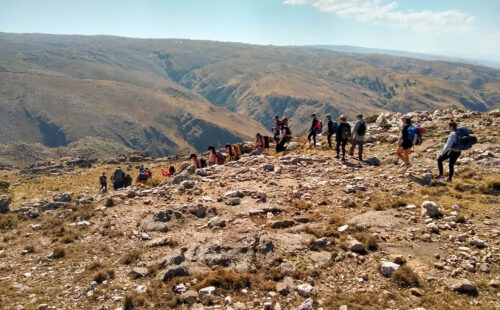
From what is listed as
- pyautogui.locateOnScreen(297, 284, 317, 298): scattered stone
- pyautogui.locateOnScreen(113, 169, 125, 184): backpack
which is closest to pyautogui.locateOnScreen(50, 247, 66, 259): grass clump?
pyautogui.locateOnScreen(297, 284, 317, 298): scattered stone

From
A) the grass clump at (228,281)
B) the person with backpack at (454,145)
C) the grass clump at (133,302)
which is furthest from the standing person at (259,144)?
the grass clump at (133,302)

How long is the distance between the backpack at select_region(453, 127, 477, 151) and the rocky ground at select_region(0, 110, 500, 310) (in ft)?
5.15

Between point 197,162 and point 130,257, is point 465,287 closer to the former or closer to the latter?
point 130,257

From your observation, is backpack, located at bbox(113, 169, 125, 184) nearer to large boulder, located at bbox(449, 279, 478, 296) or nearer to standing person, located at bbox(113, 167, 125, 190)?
standing person, located at bbox(113, 167, 125, 190)

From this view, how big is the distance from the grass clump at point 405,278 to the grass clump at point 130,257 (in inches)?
306

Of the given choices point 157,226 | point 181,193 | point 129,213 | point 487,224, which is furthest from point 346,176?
point 129,213

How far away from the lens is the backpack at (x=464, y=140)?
12438 millimetres

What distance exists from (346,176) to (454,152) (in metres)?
4.82

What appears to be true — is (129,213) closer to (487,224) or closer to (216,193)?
(216,193)

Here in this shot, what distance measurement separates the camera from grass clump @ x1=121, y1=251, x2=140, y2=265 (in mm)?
9680

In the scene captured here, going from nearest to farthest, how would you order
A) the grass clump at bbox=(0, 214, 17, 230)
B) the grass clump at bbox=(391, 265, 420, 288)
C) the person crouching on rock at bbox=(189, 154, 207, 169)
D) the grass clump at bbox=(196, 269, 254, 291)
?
the grass clump at bbox=(391, 265, 420, 288), the grass clump at bbox=(196, 269, 254, 291), the grass clump at bbox=(0, 214, 17, 230), the person crouching on rock at bbox=(189, 154, 207, 169)

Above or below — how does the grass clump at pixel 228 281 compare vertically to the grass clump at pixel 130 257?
above

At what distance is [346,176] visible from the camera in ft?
51.3

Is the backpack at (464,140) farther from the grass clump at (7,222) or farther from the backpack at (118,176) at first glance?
the backpack at (118,176)
